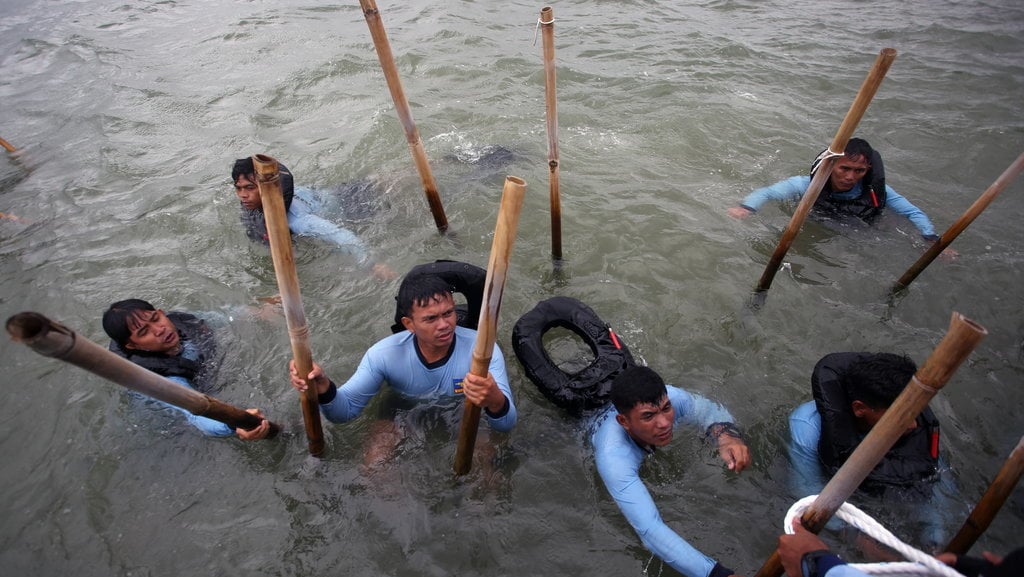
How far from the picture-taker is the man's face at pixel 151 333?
4332 millimetres

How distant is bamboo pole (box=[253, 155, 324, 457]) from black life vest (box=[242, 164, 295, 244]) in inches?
126

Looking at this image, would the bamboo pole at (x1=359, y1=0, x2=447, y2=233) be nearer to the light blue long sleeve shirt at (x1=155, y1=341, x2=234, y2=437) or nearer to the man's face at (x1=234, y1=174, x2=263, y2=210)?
the man's face at (x1=234, y1=174, x2=263, y2=210)

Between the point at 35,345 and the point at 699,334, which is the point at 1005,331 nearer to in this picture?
the point at 699,334

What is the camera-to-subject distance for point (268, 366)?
5398 millimetres

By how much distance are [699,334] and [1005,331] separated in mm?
2978

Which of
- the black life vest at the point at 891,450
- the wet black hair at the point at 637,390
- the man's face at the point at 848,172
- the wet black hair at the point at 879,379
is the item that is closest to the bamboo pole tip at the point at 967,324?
the wet black hair at the point at 879,379

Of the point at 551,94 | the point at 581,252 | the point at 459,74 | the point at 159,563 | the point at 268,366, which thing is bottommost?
the point at 159,563

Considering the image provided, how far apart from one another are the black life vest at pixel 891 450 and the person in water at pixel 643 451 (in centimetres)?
59

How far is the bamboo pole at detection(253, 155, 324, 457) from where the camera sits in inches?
103

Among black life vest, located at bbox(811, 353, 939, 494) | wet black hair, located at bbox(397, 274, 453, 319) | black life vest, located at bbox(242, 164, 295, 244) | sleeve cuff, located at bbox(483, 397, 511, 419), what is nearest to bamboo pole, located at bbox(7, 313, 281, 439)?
wet black hair, located at bbox(397, 274, 453, 319)

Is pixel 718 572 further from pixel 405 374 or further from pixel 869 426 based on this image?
pixel 405 374

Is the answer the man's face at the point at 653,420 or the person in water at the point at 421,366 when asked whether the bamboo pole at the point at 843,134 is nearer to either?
the man's face at the point at 653,420

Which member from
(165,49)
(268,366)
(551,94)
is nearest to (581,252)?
(551,94)

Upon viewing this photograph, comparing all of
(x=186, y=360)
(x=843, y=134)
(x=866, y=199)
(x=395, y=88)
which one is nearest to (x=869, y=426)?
(x=843, y=134)
